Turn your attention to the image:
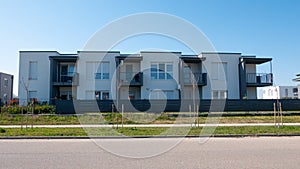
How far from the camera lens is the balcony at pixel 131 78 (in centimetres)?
2864

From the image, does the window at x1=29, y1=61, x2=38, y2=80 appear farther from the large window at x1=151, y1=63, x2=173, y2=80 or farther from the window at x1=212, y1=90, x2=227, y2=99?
the window at x1=212, y1=90, x2=227, y2=99

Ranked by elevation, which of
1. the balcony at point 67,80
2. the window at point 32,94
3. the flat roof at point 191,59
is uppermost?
the flat roof at point 191,59

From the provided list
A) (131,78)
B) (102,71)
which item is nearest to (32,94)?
(102,71)

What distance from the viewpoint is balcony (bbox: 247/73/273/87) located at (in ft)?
100


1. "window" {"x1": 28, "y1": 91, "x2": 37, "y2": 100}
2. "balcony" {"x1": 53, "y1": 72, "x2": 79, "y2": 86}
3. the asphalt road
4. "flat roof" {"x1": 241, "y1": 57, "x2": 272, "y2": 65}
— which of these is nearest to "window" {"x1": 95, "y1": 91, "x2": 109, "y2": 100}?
"balcony" {"x1": 53, "y1": 72, "x2": 79, "y2": 86}

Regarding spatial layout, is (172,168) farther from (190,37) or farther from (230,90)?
(230,90)

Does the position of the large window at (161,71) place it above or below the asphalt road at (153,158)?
above

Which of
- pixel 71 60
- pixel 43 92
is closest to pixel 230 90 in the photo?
pixel 71 60

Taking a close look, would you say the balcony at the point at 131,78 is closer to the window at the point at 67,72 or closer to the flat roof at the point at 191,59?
the flat roof at the point at 191,59

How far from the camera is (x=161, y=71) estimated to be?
3009 centimetres

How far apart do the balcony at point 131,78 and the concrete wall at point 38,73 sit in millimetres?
8324

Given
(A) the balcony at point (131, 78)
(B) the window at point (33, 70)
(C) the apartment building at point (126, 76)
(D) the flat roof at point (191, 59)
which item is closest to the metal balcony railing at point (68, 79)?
(C) the apartment building at point (126, 76)

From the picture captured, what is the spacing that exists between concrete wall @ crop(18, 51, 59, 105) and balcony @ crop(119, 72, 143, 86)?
27.3 ft

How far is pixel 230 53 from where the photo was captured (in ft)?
103
